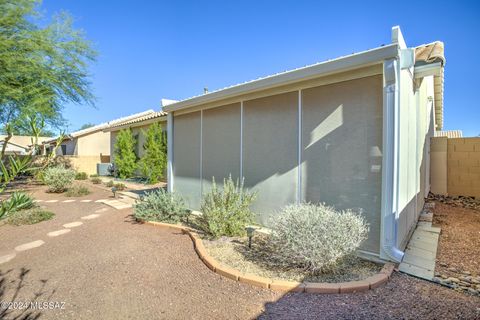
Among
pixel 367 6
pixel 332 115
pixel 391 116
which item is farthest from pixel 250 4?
pixel 391 116

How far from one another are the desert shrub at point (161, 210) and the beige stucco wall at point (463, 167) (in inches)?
369

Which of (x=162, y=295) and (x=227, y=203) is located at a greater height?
(x=227, y=203)

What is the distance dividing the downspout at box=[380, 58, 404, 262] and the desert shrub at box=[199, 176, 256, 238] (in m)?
2.33

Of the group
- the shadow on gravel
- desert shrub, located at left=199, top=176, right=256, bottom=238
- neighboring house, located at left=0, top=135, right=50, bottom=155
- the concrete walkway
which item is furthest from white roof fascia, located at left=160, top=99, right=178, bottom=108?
the concrete walkway

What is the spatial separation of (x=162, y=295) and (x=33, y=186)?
1324 centimetres

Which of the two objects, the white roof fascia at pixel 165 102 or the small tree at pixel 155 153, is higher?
the white roof fascia at pixel 165 102

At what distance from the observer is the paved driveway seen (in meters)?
2.80

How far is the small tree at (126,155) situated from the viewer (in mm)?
14891

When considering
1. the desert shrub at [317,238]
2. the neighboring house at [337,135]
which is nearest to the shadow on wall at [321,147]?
the neighboring house at [337,135]

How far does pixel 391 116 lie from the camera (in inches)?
146

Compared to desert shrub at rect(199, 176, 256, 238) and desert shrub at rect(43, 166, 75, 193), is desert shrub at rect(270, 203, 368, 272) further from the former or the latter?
desert shrub at rect(43, 166, 75, 193)

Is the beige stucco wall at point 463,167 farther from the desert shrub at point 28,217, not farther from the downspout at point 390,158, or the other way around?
the desert shrub at point 28,217

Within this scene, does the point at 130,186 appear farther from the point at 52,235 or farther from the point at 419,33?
the point at 419,33

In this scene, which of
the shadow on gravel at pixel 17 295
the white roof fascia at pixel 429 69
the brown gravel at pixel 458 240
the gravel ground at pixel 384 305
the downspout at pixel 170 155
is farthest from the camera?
the downspout at pixel 170 155
